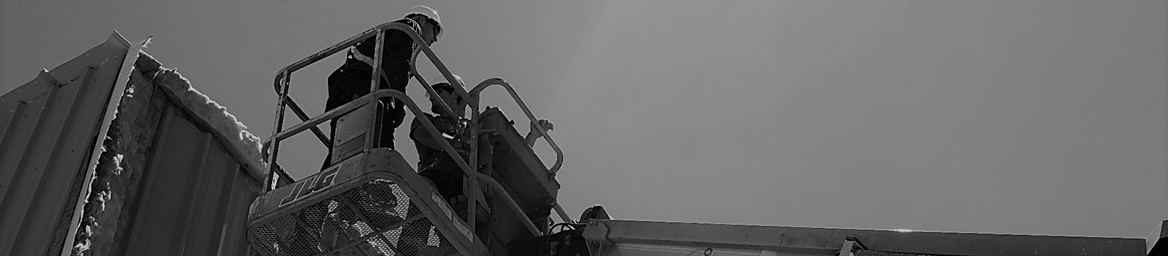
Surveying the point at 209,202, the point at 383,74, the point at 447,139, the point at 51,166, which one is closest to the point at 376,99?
the point at 383,74

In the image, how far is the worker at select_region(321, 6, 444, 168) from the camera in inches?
295

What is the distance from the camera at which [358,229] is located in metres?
6.89

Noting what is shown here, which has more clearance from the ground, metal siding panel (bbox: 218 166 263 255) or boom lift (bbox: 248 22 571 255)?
metal siding panel (bbox: 218 166 263 255)

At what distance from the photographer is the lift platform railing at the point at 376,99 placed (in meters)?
7.24

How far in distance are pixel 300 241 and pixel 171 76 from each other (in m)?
3.84

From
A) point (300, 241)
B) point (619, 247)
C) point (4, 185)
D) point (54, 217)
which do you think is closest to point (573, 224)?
point (619, 247)

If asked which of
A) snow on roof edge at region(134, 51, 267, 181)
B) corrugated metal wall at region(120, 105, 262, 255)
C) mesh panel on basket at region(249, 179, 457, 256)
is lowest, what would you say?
mesh panel on basket at region(249, 179, 457, 256)

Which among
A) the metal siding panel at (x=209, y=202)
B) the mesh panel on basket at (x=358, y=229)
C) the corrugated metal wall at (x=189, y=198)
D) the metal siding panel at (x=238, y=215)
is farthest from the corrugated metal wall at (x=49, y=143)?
the mesh panel on basket at (x=358, y=229)

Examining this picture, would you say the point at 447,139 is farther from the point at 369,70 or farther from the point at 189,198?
the point at 189,198

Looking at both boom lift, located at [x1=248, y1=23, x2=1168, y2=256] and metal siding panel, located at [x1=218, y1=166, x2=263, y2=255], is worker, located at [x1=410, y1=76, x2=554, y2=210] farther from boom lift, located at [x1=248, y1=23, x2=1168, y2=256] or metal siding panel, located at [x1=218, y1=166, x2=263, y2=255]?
metal siding panel, located at [x1=218, y1=166, x2=263, y2=255]

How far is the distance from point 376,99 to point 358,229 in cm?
75

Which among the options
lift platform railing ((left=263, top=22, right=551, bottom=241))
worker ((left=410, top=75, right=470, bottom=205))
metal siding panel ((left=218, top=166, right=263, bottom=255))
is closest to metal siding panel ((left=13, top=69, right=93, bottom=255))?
metal siding panel ((left=218, top=166, right=263, bottom=255))

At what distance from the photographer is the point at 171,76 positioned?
404 inches

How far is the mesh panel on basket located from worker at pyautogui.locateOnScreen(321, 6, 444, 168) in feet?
1.57
